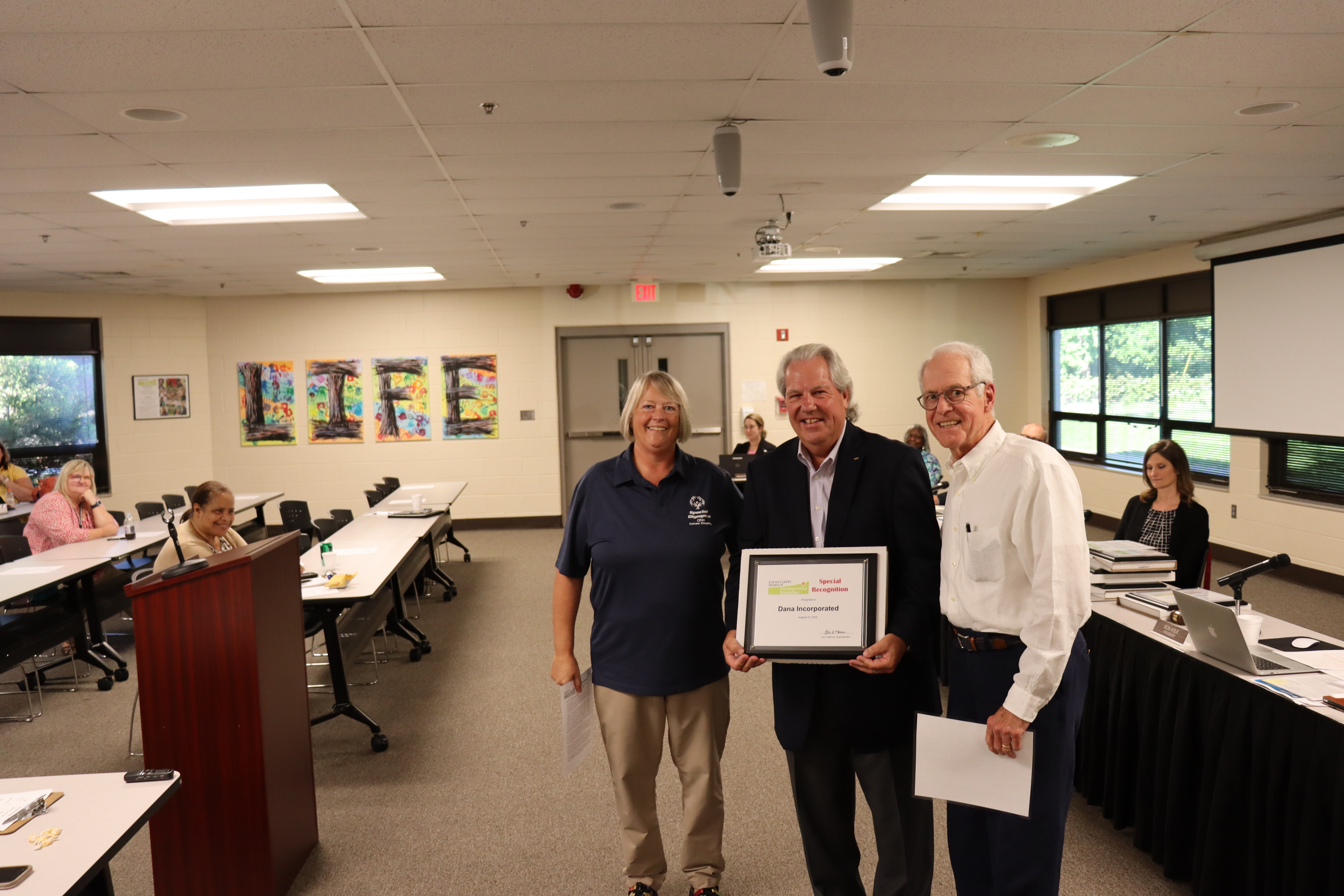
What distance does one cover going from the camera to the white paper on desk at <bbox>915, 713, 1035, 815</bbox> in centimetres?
204

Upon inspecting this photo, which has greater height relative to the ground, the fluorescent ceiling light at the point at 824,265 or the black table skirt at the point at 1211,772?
the fluorescent ceiling light at the point at 824,265

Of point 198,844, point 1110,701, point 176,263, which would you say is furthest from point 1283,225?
point 176,263

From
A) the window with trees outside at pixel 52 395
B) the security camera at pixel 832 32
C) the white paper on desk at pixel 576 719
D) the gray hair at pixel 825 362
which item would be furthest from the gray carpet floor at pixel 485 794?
the window with trees outside at pixel 52 395

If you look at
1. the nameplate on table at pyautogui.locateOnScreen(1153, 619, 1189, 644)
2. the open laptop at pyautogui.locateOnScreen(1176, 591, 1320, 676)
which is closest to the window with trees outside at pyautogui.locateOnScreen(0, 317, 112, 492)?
the nameplate on table at pyautogui.locateOnScreen(1153, 619, 1189, 644)

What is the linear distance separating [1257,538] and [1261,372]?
1.53 metres

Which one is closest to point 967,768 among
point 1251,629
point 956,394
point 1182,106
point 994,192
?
point 956,394

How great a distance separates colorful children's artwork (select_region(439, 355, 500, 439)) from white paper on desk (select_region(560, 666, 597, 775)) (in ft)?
27.3

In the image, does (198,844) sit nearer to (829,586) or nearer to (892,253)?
(829,586)

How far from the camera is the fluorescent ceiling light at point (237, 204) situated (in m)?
5.17

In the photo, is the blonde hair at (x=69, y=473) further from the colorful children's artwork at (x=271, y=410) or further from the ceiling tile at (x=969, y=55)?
the ceiling tile at (x=969, y=55)

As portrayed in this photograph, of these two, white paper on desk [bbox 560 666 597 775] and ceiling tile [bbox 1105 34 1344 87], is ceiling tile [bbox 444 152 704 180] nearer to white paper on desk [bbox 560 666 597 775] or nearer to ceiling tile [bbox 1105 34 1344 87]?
ceiling tile [bbox 1105 34 1344 87]

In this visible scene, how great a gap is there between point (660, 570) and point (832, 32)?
62.7 inches

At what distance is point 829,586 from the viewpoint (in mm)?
2199

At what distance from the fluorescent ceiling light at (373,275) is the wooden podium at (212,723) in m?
6.41
